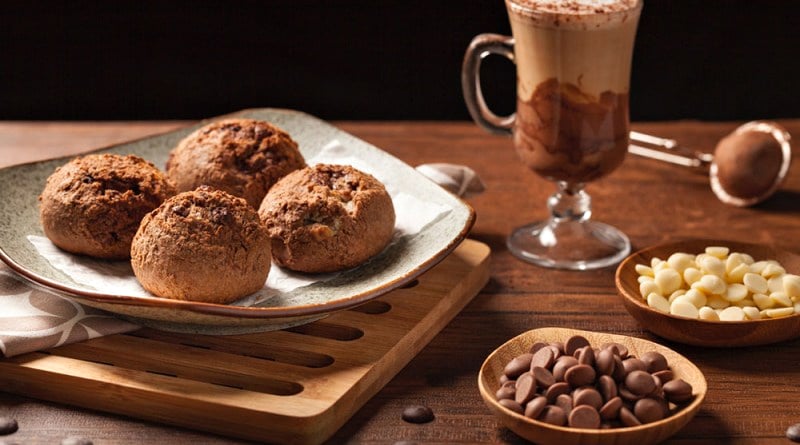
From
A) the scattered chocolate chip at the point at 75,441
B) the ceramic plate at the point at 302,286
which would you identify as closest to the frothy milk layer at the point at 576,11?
the ceramic plate at the point at 302,286

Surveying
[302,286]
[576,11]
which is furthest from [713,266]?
[302,286]

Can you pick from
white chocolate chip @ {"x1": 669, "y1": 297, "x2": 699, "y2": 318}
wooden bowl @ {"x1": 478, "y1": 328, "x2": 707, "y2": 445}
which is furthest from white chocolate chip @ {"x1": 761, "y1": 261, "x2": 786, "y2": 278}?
wooden bowl @ {"x1": 478, "y1": 328, "x2": 707, "y2": 445}

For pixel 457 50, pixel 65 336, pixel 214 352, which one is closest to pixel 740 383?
pixel 214 352

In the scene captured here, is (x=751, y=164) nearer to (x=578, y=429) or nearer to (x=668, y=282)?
(x=668, y=282)

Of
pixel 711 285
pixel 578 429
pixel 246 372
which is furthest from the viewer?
pixel 711 285

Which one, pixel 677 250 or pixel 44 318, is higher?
pixel 44 318

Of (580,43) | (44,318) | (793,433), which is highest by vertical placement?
(580,43)

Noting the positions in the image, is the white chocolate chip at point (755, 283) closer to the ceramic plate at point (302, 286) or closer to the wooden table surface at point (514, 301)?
the wooden table surface at point (514, 301)
